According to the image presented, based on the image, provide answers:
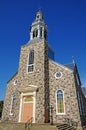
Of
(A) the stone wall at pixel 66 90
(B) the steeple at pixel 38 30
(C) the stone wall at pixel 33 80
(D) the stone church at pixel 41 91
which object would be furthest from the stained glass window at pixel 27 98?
(B) the steeple at pixel 38 30

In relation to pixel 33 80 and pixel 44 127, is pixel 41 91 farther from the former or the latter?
pixel 44 127

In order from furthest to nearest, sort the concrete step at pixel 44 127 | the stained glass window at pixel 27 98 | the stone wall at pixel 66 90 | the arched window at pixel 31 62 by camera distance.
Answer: the arched window at pixel 31 62 → the stained glass window at pixel 27 98 → the stone wall at pixel 66 90 → the concrete step at pixel 44 127

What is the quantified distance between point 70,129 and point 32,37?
15.6 metres

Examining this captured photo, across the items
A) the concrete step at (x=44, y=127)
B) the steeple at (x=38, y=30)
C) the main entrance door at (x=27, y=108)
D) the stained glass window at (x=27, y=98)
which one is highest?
the steeple at (x=38, y=30)

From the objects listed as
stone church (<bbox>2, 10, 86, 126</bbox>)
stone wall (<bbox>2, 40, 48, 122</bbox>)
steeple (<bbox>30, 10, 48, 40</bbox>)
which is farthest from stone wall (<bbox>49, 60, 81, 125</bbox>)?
steeple (<bbox>30, 10, 48, 40</bbox>)

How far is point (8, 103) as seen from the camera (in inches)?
800

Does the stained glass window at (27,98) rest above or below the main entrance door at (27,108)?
above

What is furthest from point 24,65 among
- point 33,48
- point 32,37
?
point 32,37

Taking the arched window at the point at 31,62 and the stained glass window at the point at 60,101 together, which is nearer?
the stained glass window at the point at 60,101

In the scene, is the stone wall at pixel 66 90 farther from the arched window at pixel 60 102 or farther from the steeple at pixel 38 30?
the steeple at pixel 38 30

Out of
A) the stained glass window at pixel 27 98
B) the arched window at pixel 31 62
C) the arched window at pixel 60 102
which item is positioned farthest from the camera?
the arched window at pixel 31 62

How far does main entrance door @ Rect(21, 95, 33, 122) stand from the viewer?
1695 centimetres

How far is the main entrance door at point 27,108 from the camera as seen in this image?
55.6 ft

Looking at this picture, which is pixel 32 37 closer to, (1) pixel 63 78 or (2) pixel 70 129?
(1) pixel 63 78
